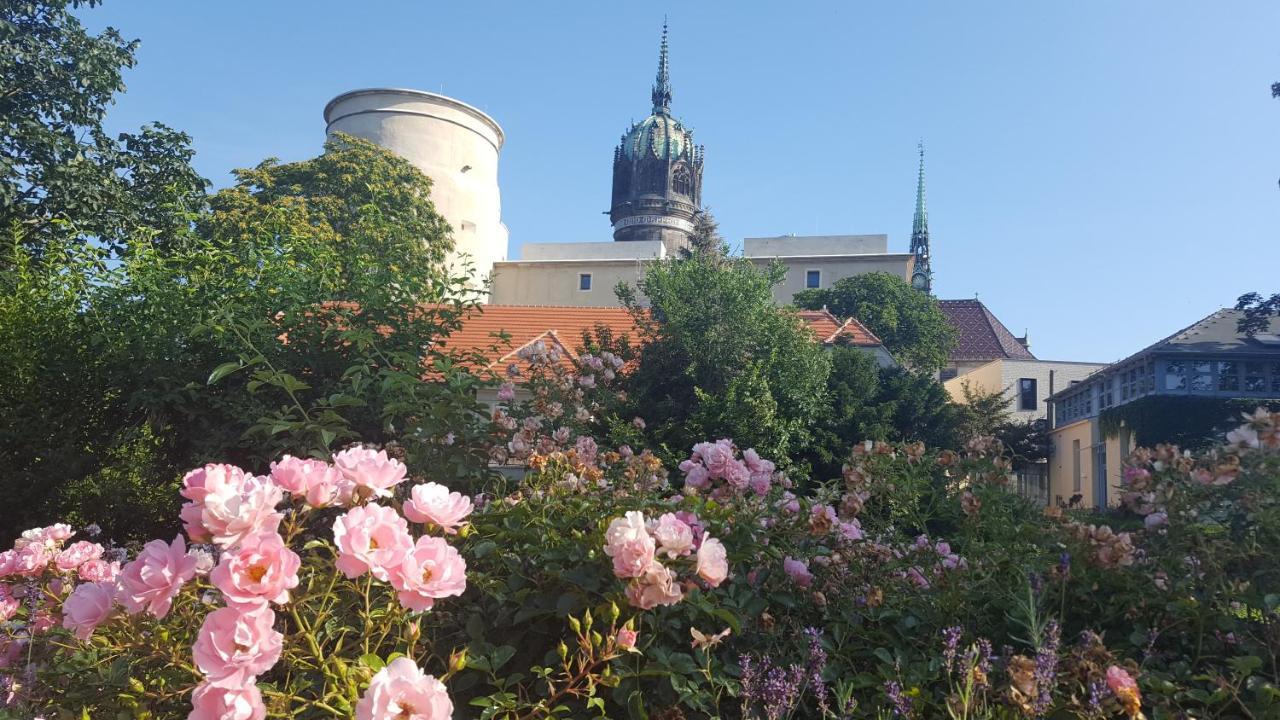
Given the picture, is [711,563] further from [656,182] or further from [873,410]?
[656,182]

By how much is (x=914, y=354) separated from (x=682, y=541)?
51.8 metres

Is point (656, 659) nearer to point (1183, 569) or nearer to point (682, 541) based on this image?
point (682, 541)

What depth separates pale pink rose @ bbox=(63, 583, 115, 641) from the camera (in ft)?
7.06

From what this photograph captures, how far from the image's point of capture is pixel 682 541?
2502 millimetres

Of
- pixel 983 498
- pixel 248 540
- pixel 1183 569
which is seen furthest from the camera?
pixel 983 498

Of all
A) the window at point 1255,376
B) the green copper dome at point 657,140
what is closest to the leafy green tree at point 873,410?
the window at point 1255,376

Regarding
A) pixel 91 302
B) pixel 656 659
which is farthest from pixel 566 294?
pixel 656 659

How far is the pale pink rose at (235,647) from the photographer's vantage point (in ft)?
5.95

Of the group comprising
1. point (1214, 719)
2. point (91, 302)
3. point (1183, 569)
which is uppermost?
point (91, 302)

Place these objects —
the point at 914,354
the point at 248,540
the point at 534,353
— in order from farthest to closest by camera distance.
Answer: the point at 914,354, the point at 534,353, the point at 248,540

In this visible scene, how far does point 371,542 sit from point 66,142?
2033 centimetres

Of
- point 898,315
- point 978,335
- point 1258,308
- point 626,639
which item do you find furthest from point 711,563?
point 978,335

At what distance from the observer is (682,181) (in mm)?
80750

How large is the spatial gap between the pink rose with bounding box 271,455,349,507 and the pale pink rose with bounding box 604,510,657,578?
2.33 ft
